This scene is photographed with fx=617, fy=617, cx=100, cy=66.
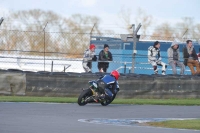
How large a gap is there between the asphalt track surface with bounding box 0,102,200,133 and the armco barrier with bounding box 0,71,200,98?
3.04m

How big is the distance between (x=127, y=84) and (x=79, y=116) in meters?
7.22

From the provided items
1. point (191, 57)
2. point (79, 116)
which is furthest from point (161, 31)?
point (79, 116)

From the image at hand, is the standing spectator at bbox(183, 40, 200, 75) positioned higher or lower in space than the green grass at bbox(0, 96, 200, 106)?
higher

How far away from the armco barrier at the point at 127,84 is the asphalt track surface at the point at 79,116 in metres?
3.04

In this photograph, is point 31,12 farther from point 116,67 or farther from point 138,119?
point 138,119

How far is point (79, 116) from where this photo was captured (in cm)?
1424

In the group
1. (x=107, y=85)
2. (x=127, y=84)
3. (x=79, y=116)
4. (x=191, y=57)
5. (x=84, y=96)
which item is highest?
(x=191, y=57)

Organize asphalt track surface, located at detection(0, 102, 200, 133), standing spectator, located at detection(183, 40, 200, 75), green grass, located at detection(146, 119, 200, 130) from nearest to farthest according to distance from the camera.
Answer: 1. asphalt track surface, located at detection(0, 102, 200, 133)
2. green grass, located at detection(146, 119, 200, 130)
3. standing spectator, located at detection(183, 40, 200, 75)

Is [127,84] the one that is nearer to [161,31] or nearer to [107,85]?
[107,85]

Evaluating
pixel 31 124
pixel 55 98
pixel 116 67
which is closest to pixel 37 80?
pixel 55 98

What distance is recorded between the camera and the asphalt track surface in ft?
36.4

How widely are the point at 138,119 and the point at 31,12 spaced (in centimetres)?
2514

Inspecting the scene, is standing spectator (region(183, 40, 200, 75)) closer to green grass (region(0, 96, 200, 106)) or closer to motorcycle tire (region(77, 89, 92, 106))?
green grass (region(0, 96, 200, 106))

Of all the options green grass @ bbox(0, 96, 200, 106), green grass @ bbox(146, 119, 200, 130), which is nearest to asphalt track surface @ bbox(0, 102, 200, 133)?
green grass @ bbox(146, 119, 200, 130)
